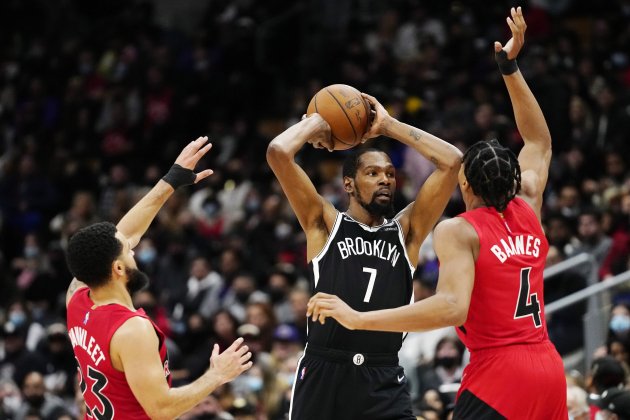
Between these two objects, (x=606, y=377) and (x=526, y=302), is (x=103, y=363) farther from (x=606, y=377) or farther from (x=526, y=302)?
(x=606, y=377)

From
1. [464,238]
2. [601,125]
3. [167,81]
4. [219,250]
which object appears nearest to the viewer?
[464,238]

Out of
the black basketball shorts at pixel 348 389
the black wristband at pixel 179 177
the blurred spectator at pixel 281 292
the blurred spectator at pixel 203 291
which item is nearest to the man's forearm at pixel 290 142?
the black wristband at pixel 179 177

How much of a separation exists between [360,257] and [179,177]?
113 centimetres

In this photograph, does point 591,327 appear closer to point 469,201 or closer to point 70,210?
point 469,201

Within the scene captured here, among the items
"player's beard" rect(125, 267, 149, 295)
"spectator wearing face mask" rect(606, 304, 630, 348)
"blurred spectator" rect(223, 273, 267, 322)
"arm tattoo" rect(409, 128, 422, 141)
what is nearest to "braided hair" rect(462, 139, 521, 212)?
"arm tattoo" rect(409, 128, 422, 141)

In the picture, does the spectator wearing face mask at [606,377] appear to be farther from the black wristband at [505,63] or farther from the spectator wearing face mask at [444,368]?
the spectator wearing face mask at [444,368]

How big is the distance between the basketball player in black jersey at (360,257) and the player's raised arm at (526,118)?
38cm

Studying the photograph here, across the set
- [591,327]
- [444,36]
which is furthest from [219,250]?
[591,327]

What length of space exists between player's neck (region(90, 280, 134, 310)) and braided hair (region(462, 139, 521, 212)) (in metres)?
1.77

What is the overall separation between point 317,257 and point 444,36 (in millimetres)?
11765

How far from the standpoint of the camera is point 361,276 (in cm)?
608

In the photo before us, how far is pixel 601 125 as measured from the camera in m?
13.9

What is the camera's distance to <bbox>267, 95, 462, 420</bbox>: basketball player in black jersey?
592 centimetres

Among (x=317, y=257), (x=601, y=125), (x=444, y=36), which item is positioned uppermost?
(x=444, y=36)
